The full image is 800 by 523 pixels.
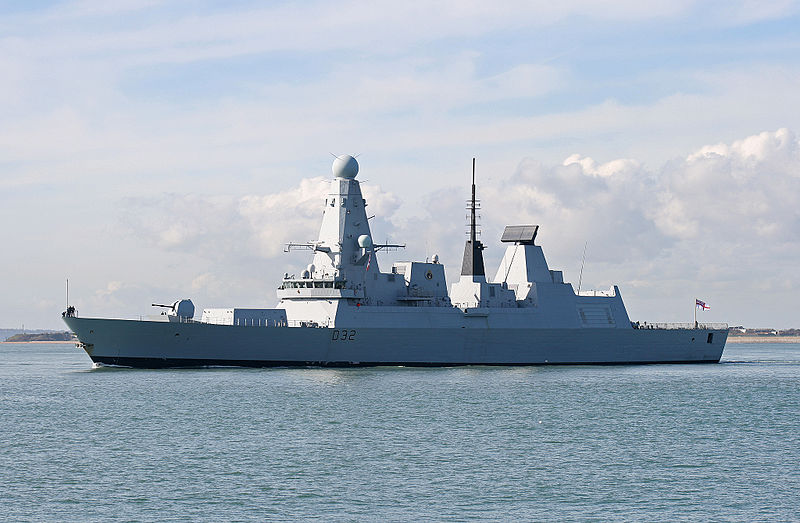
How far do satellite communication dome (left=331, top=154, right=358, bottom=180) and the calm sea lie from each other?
38.6 feet

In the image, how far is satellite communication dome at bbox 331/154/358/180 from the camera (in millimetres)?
47763

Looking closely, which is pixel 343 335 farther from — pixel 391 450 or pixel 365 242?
pixel 391 450

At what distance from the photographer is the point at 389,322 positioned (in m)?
45.6

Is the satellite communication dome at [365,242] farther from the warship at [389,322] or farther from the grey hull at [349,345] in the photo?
the grey hull at [349,345]

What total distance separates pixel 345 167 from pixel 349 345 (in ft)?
29.0

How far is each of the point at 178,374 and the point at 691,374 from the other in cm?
2429

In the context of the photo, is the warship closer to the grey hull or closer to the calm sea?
the grey hull

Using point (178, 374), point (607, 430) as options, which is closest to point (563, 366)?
point (178, 374)

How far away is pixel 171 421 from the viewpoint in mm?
27938

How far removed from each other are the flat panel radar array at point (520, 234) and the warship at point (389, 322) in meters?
0.08

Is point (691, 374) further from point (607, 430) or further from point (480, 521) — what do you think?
point (480, 521)

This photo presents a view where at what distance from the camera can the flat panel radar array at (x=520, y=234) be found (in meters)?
52.6

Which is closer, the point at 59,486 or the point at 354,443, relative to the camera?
the point at 59,486

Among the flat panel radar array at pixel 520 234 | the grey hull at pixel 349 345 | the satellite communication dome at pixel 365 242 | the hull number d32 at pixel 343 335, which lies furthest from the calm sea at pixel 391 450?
the flat panel radar array at pixel 520 234
